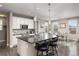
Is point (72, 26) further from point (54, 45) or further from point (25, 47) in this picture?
point (25, 47)

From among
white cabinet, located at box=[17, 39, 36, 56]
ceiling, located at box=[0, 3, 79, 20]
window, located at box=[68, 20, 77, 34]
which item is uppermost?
ceiling, located at box=[0, 3, 79, 20]

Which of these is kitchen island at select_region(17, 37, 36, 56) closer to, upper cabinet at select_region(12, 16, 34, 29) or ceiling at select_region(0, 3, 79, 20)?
upper cabinet at select_region(12, 16, 34, 29)

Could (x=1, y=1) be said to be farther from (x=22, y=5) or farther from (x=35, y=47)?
A: (x=35, y=47)

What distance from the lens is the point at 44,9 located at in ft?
6.11

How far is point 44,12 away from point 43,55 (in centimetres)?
87

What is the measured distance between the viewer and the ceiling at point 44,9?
1.83 metres

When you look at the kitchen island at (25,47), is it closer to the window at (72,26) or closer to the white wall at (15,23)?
the white wall at (15,23)

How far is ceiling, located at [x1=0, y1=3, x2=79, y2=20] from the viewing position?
1.83 meters

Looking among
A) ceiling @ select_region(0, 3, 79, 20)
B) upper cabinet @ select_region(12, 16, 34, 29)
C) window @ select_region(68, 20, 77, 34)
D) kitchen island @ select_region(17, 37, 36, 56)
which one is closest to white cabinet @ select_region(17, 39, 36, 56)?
kitchen island @ select_region(17, 37, 36, 56)

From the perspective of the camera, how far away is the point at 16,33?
186cm

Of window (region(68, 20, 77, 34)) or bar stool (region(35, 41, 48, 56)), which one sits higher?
window (region(68, 20, 77, 34))

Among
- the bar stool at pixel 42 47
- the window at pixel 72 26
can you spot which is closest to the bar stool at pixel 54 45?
the bar stool at pixel 42 47

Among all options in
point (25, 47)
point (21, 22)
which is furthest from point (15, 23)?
point (25, 47)

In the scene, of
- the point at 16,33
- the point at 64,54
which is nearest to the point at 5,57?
the point at 16,33
